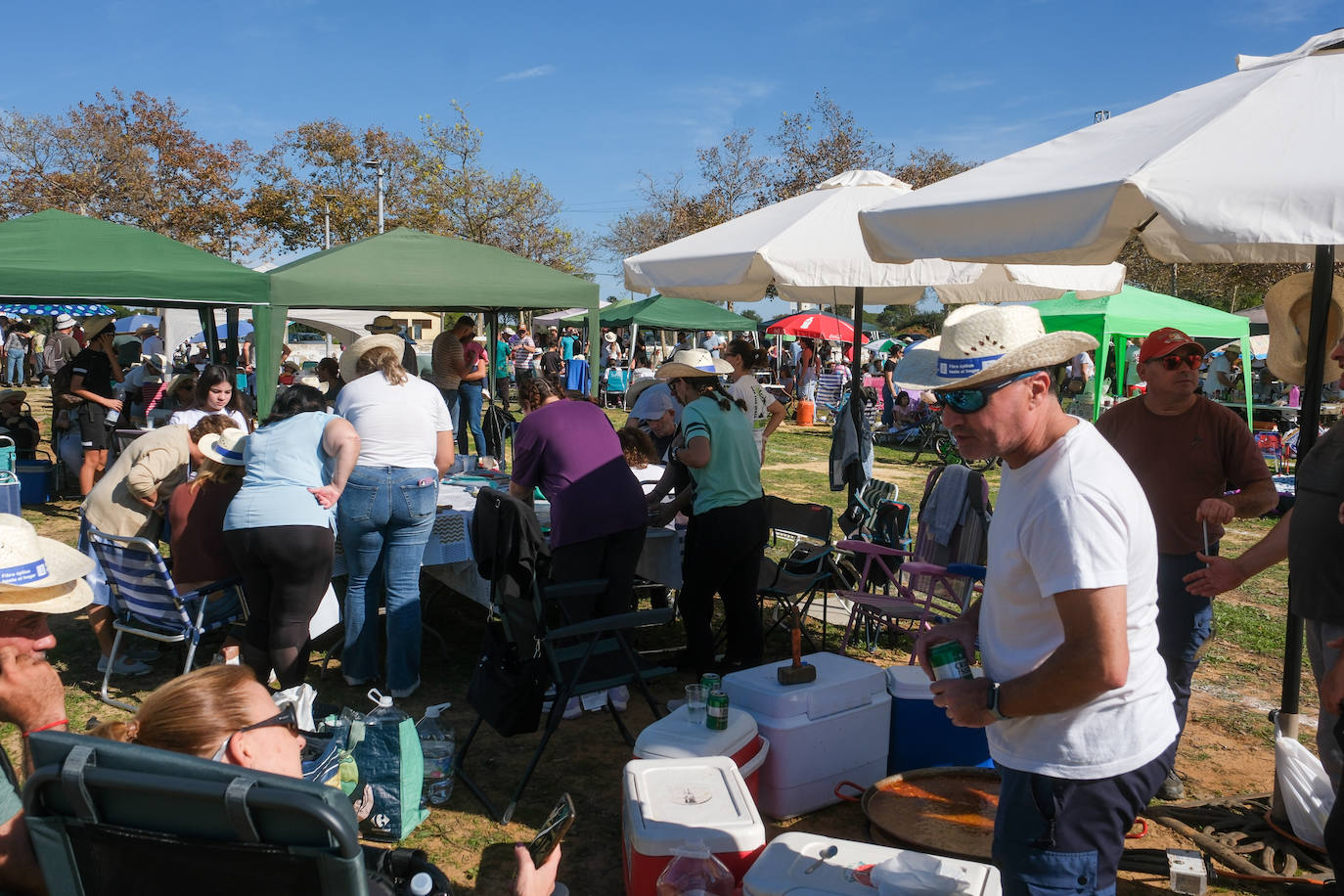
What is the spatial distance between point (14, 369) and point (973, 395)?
2793 cm

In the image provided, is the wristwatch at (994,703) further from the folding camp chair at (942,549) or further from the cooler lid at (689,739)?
the folding camp chair at (942,549)

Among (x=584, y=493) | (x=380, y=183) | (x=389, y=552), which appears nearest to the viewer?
(x=584, y=493)

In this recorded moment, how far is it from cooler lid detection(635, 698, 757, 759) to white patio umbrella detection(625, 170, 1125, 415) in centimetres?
248

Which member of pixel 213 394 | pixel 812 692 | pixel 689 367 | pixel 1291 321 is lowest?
pixel 812 692

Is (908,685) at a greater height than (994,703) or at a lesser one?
lesser

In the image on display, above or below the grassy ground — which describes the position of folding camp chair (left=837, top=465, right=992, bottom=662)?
above

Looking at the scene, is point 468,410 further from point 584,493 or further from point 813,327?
point 813,327

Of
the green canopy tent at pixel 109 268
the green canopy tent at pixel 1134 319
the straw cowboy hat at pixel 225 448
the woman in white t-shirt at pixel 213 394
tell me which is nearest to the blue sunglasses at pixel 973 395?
the straw cowboy hat at pixel 225 448

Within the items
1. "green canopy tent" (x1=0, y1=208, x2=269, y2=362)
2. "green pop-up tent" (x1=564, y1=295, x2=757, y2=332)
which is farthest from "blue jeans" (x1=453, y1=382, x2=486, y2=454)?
"green pop-up tent" (x1=564, y1=295, x2=757, y2=332)

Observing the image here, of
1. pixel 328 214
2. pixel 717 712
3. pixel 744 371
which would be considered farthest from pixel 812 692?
pixel 328 214

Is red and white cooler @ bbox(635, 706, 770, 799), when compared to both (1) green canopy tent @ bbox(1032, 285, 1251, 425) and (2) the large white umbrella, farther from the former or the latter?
(1) green canopy tent @ bbox(1032, 285, 1251, 425)

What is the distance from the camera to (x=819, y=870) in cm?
259

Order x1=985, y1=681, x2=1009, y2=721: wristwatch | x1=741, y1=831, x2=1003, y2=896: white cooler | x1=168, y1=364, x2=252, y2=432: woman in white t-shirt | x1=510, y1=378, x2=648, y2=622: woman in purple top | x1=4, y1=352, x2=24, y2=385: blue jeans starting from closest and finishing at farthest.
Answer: x1=985, y1=681, x2=1009, y2=721: wristwatch
x1=741, y1=831, x2=1003, y2=896: white cooler
x1=510, y1=378, x2=648, y2=622: woman in purple top
x1=168, y1=364, x2=252, y2=432: woman in white t-shirt
x1=4, y1=352, x2=24, y2=385: blue jeans

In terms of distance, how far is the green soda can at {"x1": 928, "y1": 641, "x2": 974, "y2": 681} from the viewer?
2049 mm
